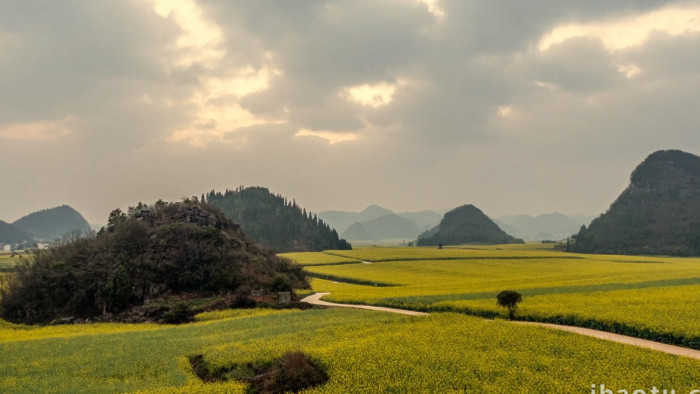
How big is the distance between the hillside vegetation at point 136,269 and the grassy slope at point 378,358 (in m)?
23.0

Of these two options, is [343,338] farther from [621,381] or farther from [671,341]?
[671,341]

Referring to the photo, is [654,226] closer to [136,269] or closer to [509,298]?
[509,298]

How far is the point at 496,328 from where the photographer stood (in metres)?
25.6

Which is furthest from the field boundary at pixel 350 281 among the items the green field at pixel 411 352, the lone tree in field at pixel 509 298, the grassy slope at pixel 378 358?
the grassy slope at pixel 378 358

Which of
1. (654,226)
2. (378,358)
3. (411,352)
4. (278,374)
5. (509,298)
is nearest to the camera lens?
(278,374)

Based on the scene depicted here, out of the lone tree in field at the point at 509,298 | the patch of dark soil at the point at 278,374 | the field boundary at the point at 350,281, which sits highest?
the lone tree in field at the point at 509,298

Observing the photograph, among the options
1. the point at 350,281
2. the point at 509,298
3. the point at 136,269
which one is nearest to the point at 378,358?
the point at 509,298

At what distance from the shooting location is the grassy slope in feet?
54.7

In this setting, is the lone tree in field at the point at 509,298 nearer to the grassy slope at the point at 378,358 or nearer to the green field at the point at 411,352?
the green field at the point at 411,352

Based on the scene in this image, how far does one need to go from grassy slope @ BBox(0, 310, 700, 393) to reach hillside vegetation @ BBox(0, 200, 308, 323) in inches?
904

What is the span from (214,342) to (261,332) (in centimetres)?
332

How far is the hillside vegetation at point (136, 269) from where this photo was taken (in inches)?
2044

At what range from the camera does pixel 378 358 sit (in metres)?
19.7

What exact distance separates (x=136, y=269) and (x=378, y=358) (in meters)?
46.4
